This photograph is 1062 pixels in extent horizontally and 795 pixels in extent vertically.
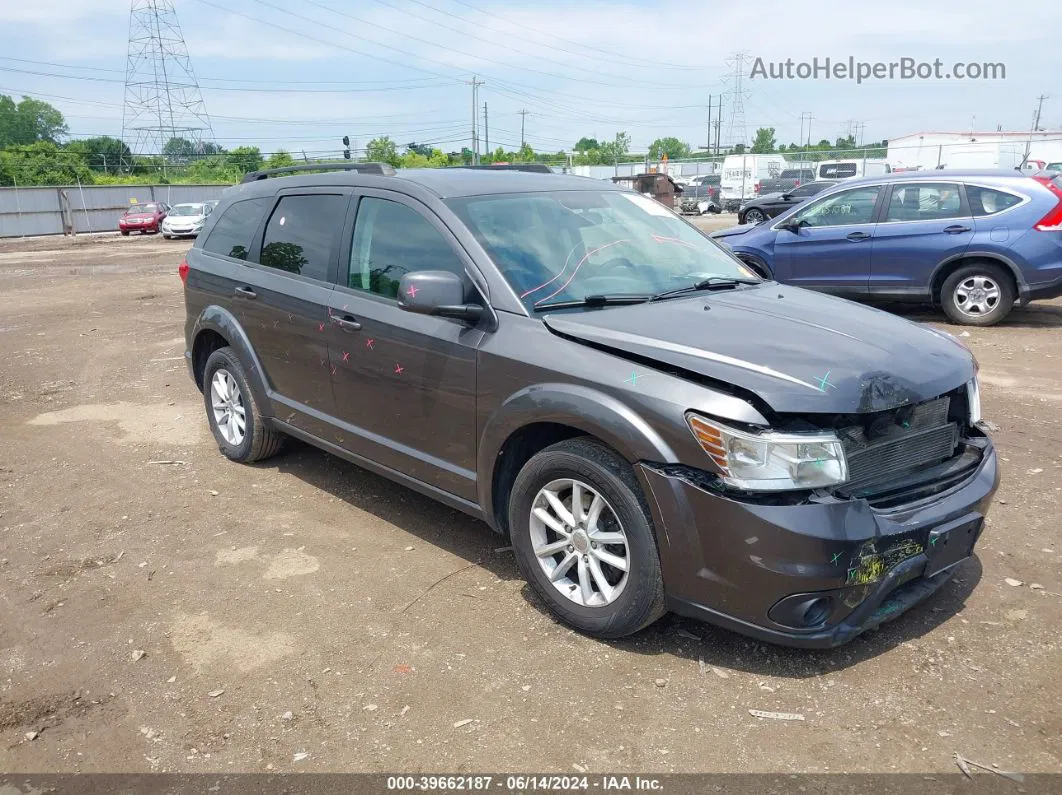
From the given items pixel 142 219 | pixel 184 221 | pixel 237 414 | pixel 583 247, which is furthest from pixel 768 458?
pixel 142 219

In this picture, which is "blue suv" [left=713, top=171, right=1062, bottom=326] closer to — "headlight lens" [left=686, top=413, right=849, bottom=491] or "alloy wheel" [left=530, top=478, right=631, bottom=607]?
"alloy wheel" [left=530, top=478, right=631, bottom=607]

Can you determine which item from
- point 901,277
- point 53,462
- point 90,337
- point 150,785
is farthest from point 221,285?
point 901,277

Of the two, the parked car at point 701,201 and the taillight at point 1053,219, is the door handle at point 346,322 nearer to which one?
the taillight at point 1053,219

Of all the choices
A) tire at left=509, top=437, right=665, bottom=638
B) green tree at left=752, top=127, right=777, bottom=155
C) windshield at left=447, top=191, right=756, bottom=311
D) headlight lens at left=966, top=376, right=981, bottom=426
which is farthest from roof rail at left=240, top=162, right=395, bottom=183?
green tree at left=752, top=127, right=777, bottom=155

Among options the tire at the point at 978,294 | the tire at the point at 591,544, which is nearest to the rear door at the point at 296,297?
the tire at the point at 591,544

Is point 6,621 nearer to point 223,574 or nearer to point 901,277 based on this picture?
point 223,574

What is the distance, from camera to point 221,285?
552 cm

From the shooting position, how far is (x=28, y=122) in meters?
106

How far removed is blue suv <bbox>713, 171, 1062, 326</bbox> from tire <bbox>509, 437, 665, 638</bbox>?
22.6 ft

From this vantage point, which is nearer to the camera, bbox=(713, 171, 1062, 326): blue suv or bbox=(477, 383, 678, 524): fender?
bbox=(477, 383, 678, 524): fender

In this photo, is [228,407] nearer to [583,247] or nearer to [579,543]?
[583,247]

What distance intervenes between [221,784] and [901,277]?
9156 millimetres

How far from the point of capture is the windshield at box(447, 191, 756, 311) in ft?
12.8

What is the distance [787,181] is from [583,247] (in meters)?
33.5
